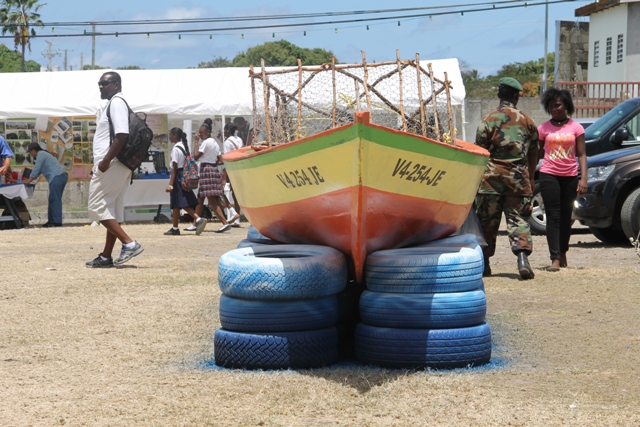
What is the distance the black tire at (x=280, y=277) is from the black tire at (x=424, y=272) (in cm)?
26

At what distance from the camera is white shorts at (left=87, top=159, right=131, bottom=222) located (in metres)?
9.85

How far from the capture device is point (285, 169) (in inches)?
232

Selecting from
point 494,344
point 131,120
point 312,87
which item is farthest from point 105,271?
point 494,344

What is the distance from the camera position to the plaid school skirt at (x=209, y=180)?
16.1 metres

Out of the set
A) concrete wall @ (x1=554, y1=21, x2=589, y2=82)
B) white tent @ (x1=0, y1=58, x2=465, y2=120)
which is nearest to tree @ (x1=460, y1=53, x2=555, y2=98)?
concrete wall @ (x1=554, y1=21, x2=589, y2=82)

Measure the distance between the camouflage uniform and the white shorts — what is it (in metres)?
3.60

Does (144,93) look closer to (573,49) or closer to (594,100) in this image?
(594,100)

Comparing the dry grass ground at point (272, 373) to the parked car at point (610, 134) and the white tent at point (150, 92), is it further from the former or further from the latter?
the white tent at point (150, 92)

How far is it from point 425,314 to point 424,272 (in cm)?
24

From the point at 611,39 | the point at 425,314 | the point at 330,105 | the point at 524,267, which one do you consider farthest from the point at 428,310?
the point at 611,39

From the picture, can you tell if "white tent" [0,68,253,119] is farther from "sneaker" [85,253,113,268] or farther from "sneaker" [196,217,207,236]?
"sneaker" [85,253,113,268]

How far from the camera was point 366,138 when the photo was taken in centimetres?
528

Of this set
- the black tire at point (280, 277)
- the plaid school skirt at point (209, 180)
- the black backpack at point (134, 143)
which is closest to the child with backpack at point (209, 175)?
the plaid school skirt at point (209, 180)

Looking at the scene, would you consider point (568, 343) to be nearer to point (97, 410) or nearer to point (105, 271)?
point (97, 410)
